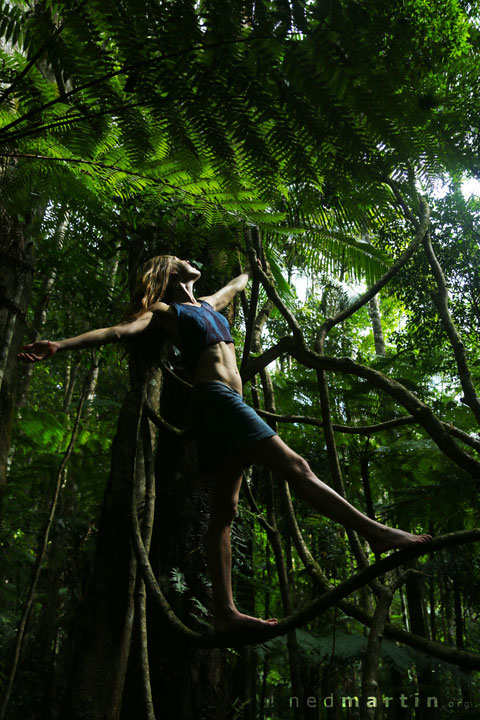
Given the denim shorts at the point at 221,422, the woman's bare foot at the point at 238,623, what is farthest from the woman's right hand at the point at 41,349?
the woman's bare foot at the point at 238,623

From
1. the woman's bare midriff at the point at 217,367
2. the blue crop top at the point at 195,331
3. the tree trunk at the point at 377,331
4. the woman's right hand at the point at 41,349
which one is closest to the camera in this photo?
the woman's right hand at the point at 41,349

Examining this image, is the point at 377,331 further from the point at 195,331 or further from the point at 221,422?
the point at 221,422

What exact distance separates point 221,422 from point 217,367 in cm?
35

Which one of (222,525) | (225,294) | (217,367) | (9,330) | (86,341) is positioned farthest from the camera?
(225,294)

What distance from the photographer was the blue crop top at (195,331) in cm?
240

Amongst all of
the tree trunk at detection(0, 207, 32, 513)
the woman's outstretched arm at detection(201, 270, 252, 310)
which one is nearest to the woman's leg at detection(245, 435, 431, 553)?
the woman's outstretched arm at detection(201, 270, 252, 310)

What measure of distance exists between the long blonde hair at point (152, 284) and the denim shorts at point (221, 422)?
0.67 m

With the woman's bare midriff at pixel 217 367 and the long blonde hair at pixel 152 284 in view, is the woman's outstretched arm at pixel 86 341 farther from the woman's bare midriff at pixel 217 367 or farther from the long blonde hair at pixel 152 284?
the woman's bare midriff at pixel 217 367

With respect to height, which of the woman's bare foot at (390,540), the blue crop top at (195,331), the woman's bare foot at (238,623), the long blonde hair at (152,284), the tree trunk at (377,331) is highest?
the tree trunk at (377,331)

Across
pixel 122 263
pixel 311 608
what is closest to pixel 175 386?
pixel 122 263

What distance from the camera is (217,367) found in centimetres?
231

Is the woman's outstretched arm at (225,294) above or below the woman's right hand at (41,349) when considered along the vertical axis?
above

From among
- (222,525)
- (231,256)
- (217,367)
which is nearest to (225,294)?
(231,256)

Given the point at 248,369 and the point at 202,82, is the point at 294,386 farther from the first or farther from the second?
the point at 202,82
